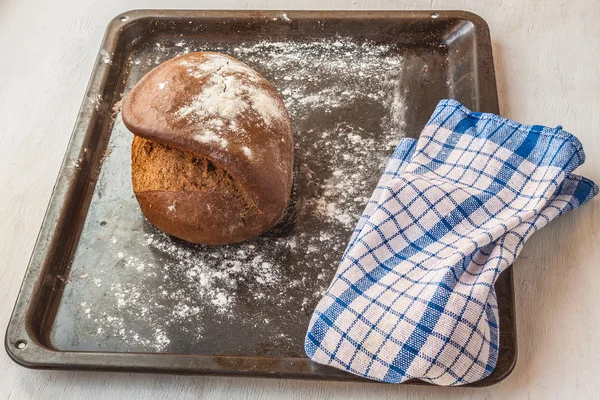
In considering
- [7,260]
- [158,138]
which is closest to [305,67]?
[158,138]

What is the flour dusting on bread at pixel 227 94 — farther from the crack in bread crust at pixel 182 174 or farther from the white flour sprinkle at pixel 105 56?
the white flour sprinkle at pixel 105 56

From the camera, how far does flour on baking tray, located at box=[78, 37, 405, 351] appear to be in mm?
968

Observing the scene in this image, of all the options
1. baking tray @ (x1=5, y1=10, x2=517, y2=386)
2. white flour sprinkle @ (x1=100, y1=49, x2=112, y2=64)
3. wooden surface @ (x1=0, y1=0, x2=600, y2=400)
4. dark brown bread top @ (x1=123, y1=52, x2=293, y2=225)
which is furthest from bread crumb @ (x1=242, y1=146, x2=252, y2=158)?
white flour sprinkle @ (x1=100, y1=49, x2=112, y2=64)

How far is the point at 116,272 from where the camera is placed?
1.03 meters

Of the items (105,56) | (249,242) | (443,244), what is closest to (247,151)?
(249,242)

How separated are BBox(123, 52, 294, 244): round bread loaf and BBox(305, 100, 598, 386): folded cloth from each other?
0.58ft

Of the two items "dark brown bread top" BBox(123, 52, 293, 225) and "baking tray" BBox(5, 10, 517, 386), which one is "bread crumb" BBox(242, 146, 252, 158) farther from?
"baking tray" BBox(5, 10, 517, 386)

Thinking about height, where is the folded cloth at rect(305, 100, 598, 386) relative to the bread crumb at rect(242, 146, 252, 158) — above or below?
below

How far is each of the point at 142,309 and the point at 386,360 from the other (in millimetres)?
401

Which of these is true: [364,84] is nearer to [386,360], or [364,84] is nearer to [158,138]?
[158,138]

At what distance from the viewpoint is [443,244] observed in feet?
3.09

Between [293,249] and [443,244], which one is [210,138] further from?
[443,244]

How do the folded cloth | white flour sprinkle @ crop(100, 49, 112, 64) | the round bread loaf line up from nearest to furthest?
the folded cloth < the round bread loaf < white flour sprinkle @ crop(100, 49, 112, 64)

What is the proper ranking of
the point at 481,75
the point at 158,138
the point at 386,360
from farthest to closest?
the point at 481,75 → the point at 158,138 → the point at 386,360
